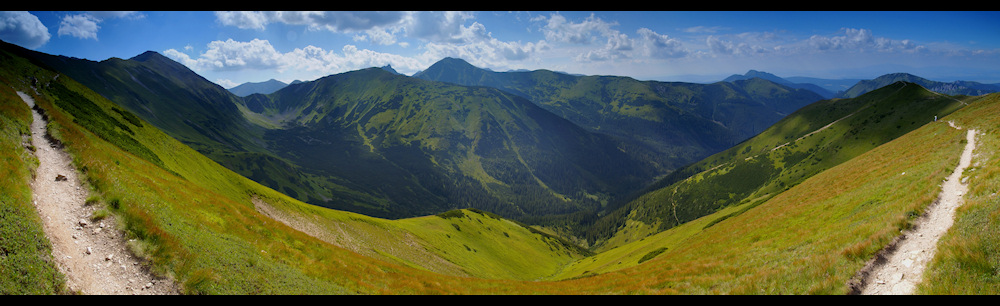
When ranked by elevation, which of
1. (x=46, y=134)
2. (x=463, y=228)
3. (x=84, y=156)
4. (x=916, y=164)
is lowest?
(x=463, y=228)

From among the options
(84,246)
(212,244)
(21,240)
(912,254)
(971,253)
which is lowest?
(912,254)

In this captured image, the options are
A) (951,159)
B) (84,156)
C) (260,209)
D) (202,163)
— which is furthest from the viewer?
(202,163)

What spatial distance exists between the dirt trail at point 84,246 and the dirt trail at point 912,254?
28721mm

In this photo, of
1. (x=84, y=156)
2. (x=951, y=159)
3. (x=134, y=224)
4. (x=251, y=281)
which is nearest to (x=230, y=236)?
(x=134, y=224)

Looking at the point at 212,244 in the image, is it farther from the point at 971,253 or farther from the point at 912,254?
the point at 971,253

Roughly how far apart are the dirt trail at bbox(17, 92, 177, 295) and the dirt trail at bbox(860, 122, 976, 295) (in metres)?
28.7

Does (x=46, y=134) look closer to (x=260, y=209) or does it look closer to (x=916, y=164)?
(x=260, y=209)

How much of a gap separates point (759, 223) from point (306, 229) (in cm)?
5311

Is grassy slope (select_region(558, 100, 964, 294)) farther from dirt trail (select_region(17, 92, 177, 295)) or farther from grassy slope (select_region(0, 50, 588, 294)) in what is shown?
dirt trail (select_region(17, 92, 177, 295))

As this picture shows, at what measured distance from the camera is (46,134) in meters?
25.4

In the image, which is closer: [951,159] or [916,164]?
[951,159]

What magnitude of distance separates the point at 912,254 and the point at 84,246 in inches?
1397

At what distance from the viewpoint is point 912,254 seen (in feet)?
49.9

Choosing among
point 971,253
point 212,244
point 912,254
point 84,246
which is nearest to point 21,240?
point 84,246
